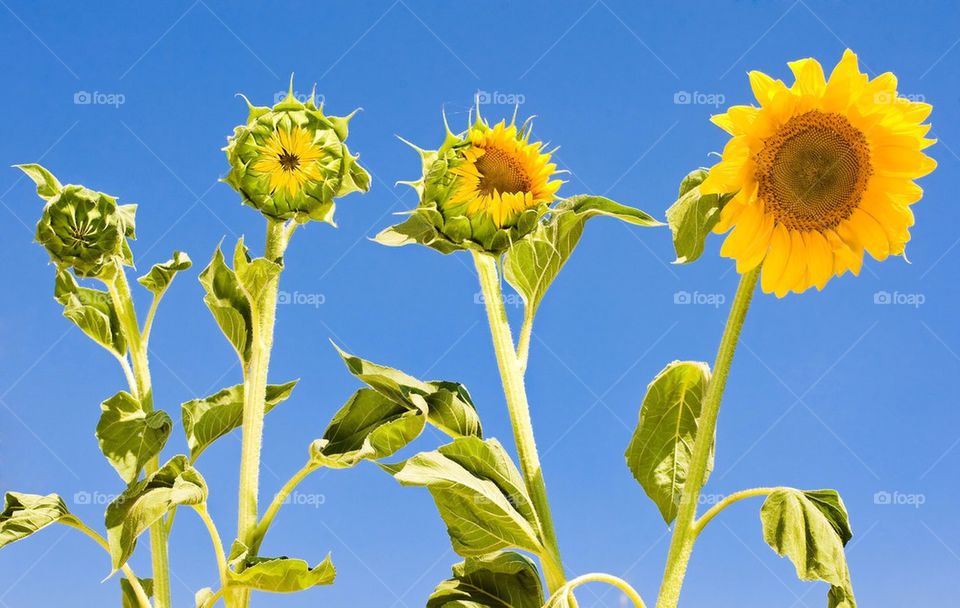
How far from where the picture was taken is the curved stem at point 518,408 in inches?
67.7

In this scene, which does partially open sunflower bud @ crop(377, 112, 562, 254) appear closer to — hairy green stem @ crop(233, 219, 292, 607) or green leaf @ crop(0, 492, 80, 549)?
hairy green stem @ crop(233, 219, 292, 607)

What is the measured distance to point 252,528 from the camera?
179 cm

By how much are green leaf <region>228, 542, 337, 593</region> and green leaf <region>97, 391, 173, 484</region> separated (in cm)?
28

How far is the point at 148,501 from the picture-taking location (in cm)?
168

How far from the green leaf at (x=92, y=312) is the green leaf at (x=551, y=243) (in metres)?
0.82

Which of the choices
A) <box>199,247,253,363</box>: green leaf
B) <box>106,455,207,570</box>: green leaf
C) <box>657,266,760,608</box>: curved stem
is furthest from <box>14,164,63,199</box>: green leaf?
<box>657,266,760,608</box>: curved stem

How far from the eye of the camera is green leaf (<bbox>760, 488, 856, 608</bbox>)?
1.55m

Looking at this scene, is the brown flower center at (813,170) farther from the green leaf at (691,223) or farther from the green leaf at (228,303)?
the green leaf at (228,303)

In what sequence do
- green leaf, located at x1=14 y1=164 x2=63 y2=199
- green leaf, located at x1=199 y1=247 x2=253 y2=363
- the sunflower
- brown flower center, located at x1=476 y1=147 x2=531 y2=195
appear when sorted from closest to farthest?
the sunflower → brown flower center, located at x1=476 y1=147 x2=531 y2=195 → green leaf, located at x1=199 y1=247 x2=253 y2=363 → green leaf, located at x1=14 y1=164 x2=63 y2=199

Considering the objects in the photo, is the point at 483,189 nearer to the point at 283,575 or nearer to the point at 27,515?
the point at 283,575

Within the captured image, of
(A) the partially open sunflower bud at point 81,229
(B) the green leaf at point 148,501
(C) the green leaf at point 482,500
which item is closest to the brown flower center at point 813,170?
(C) the green leaf at point 482,500

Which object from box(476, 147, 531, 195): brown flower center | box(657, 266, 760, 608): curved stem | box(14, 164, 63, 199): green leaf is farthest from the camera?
box(14, 164, 63, 199): green leaf

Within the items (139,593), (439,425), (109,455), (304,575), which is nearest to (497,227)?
(439,425)

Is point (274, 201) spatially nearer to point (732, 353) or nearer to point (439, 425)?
point (439, 425)
